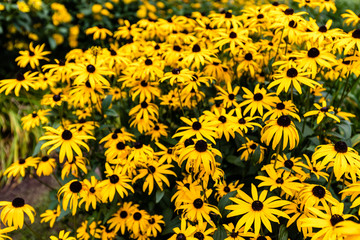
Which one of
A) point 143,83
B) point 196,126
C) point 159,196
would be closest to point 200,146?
point 196,126

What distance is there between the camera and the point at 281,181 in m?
1.66

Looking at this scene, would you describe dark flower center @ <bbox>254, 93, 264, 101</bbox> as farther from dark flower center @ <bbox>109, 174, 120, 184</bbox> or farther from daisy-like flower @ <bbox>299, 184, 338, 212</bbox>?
dark flower center @ <bbox>109, 174, 120, 184</bbox>

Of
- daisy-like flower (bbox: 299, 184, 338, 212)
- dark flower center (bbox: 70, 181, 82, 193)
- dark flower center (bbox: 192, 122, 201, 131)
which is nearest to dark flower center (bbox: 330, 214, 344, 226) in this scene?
daisy-like flower (bbox: 299, 184, 338, 212)

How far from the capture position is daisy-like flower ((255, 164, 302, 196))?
1593 millimetres

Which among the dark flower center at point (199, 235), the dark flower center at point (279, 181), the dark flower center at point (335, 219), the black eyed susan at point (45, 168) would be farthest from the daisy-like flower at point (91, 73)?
the dark flower center at point (335, 219)

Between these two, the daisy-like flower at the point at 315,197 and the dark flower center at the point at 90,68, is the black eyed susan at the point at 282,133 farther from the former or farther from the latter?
the dark flower center at the point at 90,68

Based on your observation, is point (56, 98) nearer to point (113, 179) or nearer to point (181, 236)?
point (113, 179)

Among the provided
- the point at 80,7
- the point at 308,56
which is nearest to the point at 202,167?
the point at 308,56

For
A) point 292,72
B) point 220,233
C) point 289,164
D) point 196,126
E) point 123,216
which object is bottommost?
point 123,216

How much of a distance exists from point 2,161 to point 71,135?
234 cm

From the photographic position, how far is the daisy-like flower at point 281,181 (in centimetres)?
159

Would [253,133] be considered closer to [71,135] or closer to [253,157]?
[253,157]

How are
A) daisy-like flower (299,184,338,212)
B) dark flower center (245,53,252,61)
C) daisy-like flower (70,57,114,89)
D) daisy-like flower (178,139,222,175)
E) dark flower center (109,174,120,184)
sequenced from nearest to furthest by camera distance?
daisy-like flower (299,184,338,212) → daisy-like flower (178,139,222,175) → dark flower center (109,174,120,184) → daisy-like flower (70,57,114,89) → dark flower center (245,53,252,61)

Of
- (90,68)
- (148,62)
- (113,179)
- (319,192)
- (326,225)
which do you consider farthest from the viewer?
(148,62)
